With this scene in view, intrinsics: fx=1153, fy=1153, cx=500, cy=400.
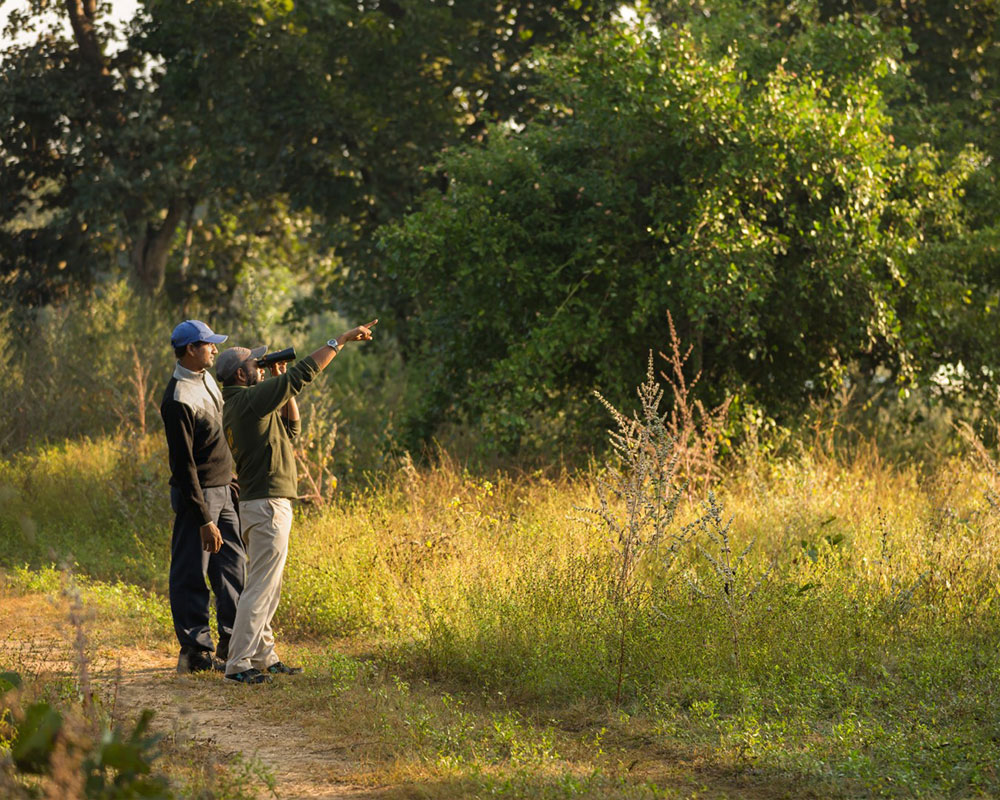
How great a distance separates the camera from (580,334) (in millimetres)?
10789

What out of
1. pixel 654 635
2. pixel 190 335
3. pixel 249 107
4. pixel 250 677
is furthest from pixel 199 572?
pixel 249 107

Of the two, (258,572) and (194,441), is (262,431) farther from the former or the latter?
(258,572)

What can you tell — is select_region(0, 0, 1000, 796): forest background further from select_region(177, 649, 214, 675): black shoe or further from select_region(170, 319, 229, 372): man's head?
select_region(170, 319, 229, 372): man's head

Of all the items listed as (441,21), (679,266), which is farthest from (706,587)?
(441,21)

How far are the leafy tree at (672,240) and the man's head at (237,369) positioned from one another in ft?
14.0

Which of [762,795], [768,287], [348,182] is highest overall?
[348,182]

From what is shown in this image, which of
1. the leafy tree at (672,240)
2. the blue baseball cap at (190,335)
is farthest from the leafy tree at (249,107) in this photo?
the blue baseball cap at (190,335)

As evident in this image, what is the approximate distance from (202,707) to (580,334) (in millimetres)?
5609

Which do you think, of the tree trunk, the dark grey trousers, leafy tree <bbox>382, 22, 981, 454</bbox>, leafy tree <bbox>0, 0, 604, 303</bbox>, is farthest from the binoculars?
the tree trunk

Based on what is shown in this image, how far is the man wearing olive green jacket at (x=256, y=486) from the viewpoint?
6574 millimetres

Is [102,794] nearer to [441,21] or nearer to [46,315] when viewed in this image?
[441,21]

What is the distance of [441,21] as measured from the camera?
650 inches

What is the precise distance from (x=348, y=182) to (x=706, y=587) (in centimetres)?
1167

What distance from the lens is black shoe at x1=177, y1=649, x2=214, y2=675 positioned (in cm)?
695
